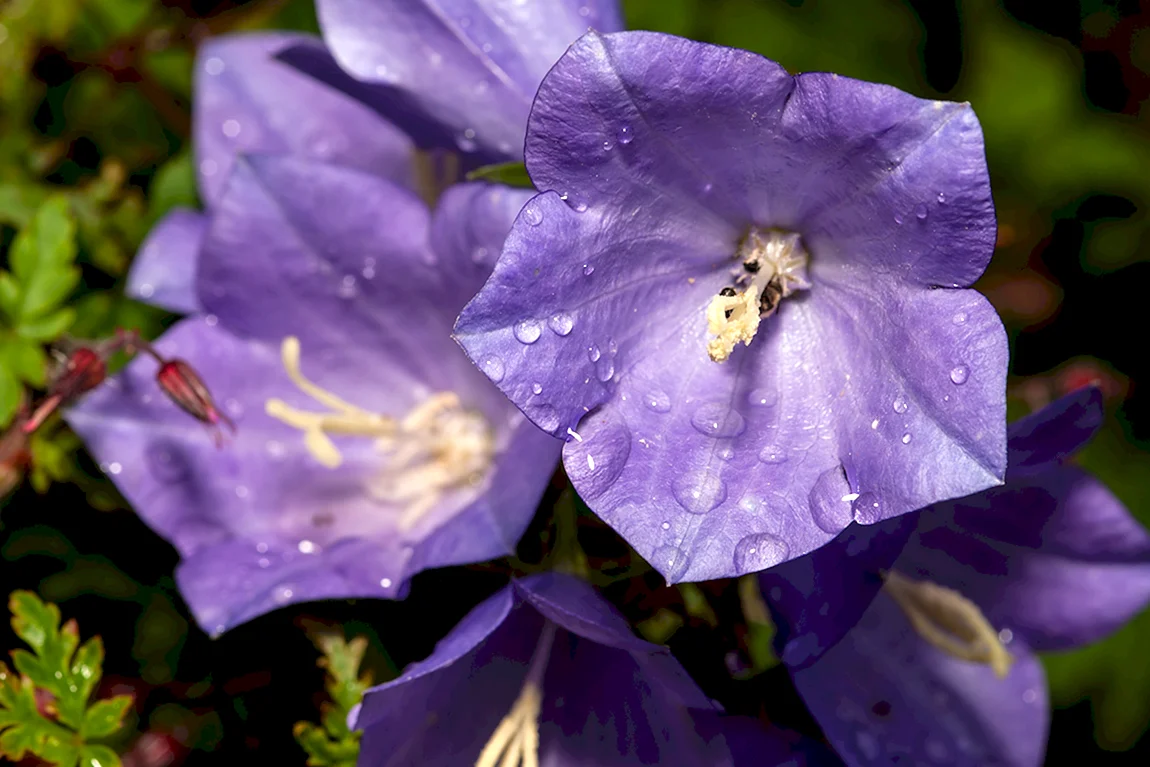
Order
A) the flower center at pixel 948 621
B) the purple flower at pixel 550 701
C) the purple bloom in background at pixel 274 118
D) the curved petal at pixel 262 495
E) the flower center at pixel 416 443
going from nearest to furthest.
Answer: the purple flower at pixel 550 701
the curved petal at pixel 262 495
the flower center at pixel 948 621
the flower center at pixel 416 443
the purple bloom in background at pixel 274 118

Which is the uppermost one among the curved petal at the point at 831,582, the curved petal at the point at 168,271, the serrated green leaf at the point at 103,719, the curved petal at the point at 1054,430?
the curved petal at the point at 168,271

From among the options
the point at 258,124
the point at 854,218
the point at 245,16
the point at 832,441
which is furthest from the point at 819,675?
the point at 245,16

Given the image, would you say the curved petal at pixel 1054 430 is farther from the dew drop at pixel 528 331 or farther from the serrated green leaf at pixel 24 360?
the serrated green leaf at pixel 24 360

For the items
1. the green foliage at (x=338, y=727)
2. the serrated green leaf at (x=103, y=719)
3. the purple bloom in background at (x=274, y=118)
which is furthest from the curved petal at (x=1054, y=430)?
the serrated green leaf at (x=103, y=719)

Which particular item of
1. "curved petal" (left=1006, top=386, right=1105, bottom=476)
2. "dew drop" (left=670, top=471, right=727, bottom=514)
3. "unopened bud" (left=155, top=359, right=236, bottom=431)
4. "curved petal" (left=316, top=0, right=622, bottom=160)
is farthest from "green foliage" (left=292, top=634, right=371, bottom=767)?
"curved petal" (left=1006, top=386, right=1105, bottom=476)

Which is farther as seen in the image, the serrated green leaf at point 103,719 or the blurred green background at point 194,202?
the blurred green background at point 194,202

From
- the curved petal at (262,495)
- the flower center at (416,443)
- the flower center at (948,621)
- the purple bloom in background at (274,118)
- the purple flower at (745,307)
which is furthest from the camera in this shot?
the purple bloom in background at (274,118)

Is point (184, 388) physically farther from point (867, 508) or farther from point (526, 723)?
point (867, 508)

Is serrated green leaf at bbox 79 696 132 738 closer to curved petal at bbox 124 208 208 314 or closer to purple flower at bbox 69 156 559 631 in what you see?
purple flower at bbox 69 156 559 631

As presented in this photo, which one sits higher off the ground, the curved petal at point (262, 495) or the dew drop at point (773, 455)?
the curved petal at point (262, 495)
